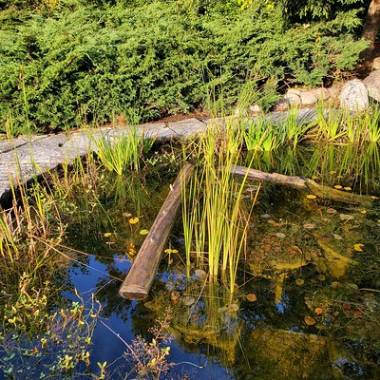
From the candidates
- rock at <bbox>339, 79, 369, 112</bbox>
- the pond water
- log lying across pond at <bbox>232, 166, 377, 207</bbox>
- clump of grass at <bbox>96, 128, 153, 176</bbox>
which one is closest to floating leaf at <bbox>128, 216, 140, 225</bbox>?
the pond water

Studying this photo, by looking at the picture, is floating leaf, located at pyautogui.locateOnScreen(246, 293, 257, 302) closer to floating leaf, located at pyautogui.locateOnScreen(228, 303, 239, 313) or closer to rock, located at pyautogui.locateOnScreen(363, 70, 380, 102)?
floating leaf, located at pyautogui.locateOnScreen(228, 303, 239, 313)

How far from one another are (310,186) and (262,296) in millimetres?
1744

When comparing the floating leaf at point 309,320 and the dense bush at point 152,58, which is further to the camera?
the dense bush at point 152,58

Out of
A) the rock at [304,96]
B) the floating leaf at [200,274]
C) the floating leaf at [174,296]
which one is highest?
the rock at [304,96]

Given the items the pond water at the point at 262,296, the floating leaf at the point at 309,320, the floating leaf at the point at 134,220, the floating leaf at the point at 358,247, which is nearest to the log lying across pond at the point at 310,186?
the pond water at the point at 262,296

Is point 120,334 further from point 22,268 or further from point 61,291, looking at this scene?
point 22,268

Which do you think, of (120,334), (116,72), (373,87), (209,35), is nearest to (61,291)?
(120,334)

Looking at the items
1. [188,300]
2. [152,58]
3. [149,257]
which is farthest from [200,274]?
[152,58]

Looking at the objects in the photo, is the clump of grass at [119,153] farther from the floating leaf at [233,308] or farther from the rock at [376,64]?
the rock at [376,64]

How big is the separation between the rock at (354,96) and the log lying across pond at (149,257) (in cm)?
342

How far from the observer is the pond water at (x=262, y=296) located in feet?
7.41

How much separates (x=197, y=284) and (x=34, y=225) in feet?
4.09

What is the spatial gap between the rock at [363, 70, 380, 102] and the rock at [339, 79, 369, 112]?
245mm

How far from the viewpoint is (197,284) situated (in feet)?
9.30
